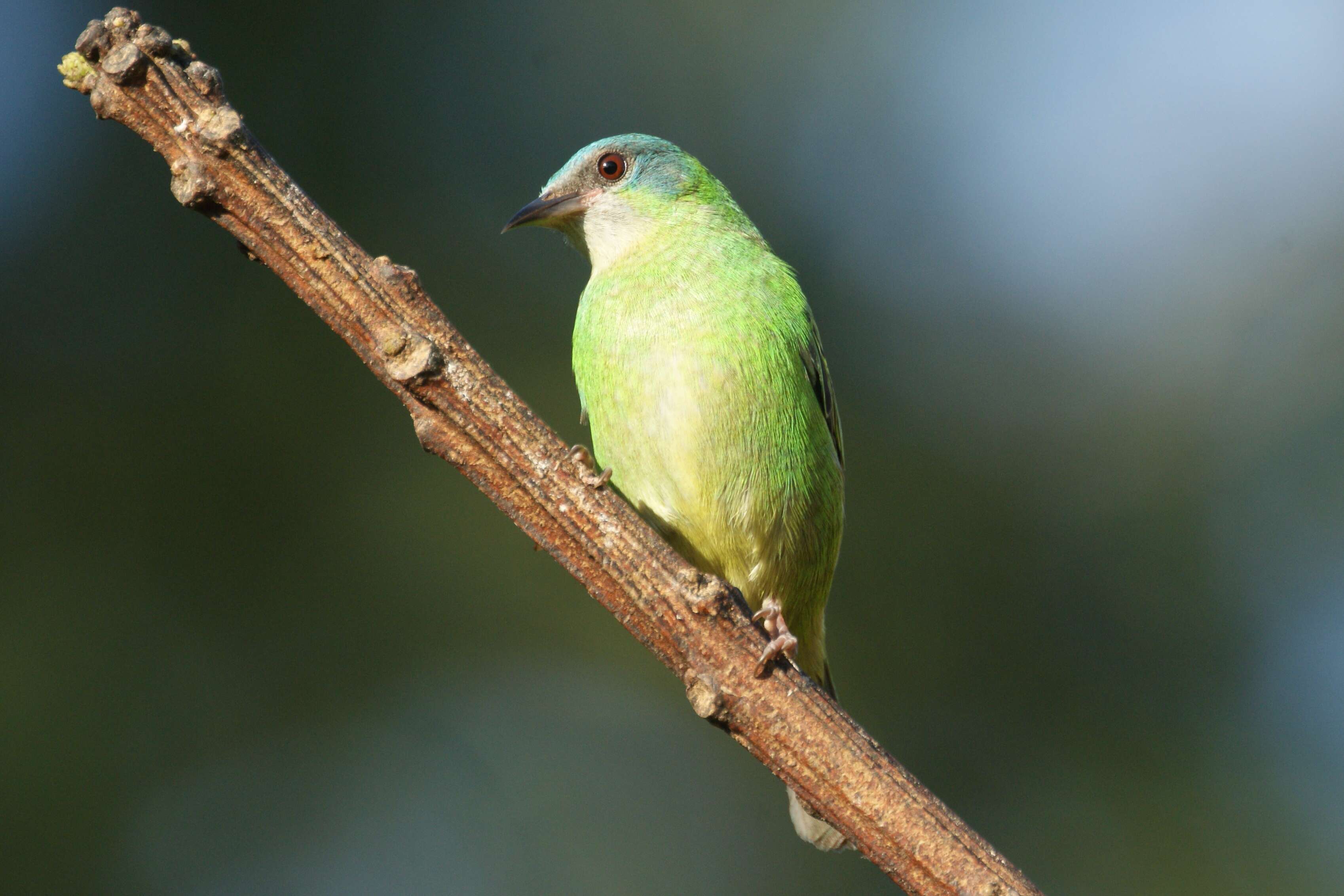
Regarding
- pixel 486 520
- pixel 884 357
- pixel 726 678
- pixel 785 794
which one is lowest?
pixel 785 794

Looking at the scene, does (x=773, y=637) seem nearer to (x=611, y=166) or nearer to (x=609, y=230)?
(x=609, y=230)

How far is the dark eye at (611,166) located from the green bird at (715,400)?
0.42ft

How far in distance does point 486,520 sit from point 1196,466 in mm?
6255

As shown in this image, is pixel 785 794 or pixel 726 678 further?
pixel 785 794

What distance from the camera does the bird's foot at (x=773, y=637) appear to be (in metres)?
2.78

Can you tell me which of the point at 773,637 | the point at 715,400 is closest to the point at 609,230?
the point at 715,400

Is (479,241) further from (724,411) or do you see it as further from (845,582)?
(724,411)

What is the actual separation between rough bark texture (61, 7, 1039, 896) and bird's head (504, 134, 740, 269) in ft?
5.79

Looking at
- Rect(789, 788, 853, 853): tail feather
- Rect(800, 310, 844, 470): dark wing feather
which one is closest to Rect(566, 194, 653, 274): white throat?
Rect(800, 310, 844, 470): dark wing feather

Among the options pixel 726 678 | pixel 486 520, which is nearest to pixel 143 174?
pixel 486 520

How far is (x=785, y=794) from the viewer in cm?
785

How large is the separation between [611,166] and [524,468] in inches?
88.1

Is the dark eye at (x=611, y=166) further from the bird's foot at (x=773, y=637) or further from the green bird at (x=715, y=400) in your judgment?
the bird's foot at (x=773, y=637)

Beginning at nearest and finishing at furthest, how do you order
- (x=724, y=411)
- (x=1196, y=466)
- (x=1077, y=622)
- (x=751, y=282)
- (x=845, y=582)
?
(x=724, y=411) < (x=751, y=282) < (x=845, y=582) < (x=1077, y=622) < (x=1196, y=466)
